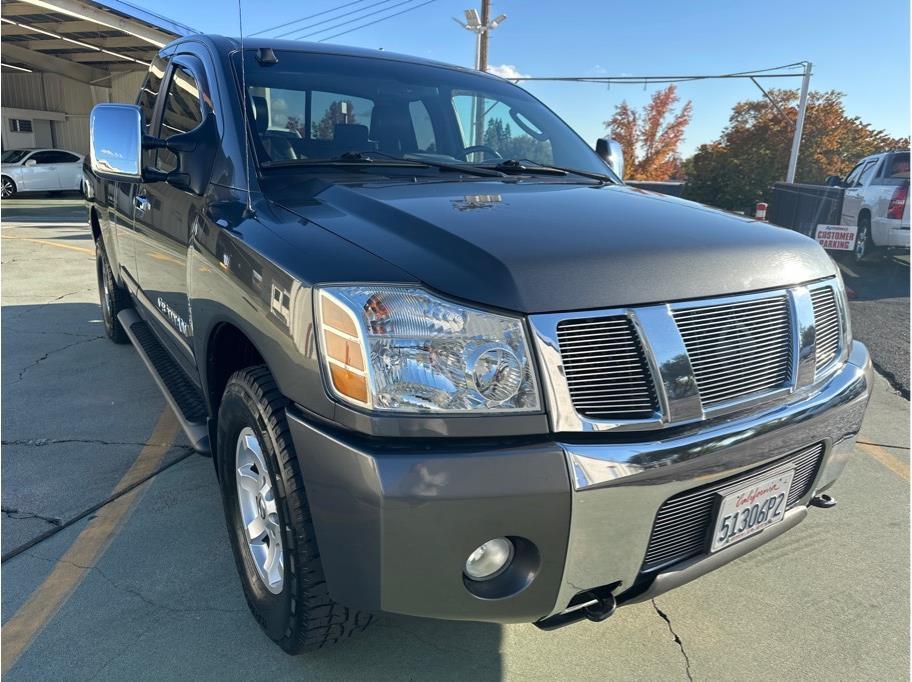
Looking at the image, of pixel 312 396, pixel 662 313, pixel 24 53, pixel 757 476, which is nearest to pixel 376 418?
pixel 312 396

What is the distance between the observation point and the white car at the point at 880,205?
9359 millimetres

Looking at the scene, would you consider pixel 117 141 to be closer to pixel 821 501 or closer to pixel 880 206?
pixel 821 501

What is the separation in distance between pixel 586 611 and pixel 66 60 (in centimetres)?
3707

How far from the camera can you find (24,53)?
28672 mm

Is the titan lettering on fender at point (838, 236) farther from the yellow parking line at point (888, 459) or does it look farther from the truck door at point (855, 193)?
the yellow parking line at point (888, 459)

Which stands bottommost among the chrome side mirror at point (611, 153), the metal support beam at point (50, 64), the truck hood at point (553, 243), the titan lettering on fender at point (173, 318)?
the titan lettering on fender at point (173, 318)

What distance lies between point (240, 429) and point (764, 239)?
1728 mm

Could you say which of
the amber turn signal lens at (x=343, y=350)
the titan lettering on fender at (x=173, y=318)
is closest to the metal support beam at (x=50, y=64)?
the titan lettering on fender at (x=173, y=318)

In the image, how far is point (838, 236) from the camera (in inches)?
384

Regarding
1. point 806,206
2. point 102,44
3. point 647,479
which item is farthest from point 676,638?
point 102,44

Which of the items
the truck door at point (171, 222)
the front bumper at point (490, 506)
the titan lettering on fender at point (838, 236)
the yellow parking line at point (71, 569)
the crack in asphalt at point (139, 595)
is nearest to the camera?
the front bumper at point (490, 506)

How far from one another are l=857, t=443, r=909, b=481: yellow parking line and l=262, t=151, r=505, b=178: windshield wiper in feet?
8.82

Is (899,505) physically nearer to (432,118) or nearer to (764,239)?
(764,239)

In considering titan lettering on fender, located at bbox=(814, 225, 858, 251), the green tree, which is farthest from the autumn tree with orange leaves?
titan lettering on fender, located at bbox=(814, 225, 858, 251)
